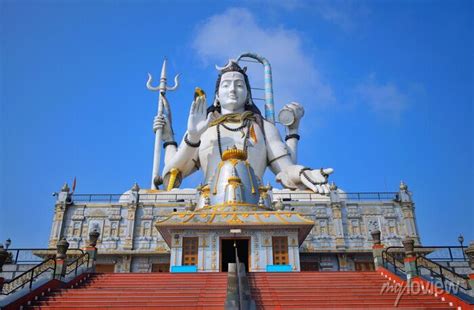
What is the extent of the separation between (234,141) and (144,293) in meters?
16.2

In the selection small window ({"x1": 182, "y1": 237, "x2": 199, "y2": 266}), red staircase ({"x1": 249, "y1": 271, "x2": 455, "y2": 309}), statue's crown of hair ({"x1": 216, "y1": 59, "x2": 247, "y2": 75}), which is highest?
statue's crown of hair ({"x1": 216, "y1": 59, "x2": 247, "y2": 75})

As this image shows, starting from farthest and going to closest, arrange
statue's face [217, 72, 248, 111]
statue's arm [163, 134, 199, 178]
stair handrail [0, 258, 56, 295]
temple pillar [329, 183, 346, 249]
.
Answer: statue's face [217, 72, 248, 111] < statue's arm [163, 134, 199, 178] < temple pillar [329, 183, 346, 249] < stair handrail [0, 258, 56, 295]

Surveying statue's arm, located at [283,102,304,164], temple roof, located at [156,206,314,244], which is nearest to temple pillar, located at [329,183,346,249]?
statue's arm, located at [283,102,304,164]

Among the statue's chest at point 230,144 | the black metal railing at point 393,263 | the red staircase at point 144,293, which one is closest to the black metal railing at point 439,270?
the black metal railing at point 393,263

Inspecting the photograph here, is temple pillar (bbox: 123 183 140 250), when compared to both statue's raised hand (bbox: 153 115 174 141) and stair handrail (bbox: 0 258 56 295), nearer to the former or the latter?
statue's raised hand (bbox: 153 115 174 141)

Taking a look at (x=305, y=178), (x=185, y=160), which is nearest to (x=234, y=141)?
(x=185, y=160)

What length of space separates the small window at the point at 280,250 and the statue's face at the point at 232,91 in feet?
46.2

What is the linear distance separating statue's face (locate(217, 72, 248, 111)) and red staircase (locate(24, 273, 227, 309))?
670 inches

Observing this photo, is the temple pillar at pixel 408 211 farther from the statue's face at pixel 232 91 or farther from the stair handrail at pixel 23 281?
the stair handrail at pixel 23 281

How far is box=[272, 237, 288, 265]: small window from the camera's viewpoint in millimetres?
15359

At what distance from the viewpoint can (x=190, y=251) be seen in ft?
51.0

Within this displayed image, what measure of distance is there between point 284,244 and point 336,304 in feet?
19.1

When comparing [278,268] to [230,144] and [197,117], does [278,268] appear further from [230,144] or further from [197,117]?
[197,117]

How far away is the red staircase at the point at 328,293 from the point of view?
32.6 feet
